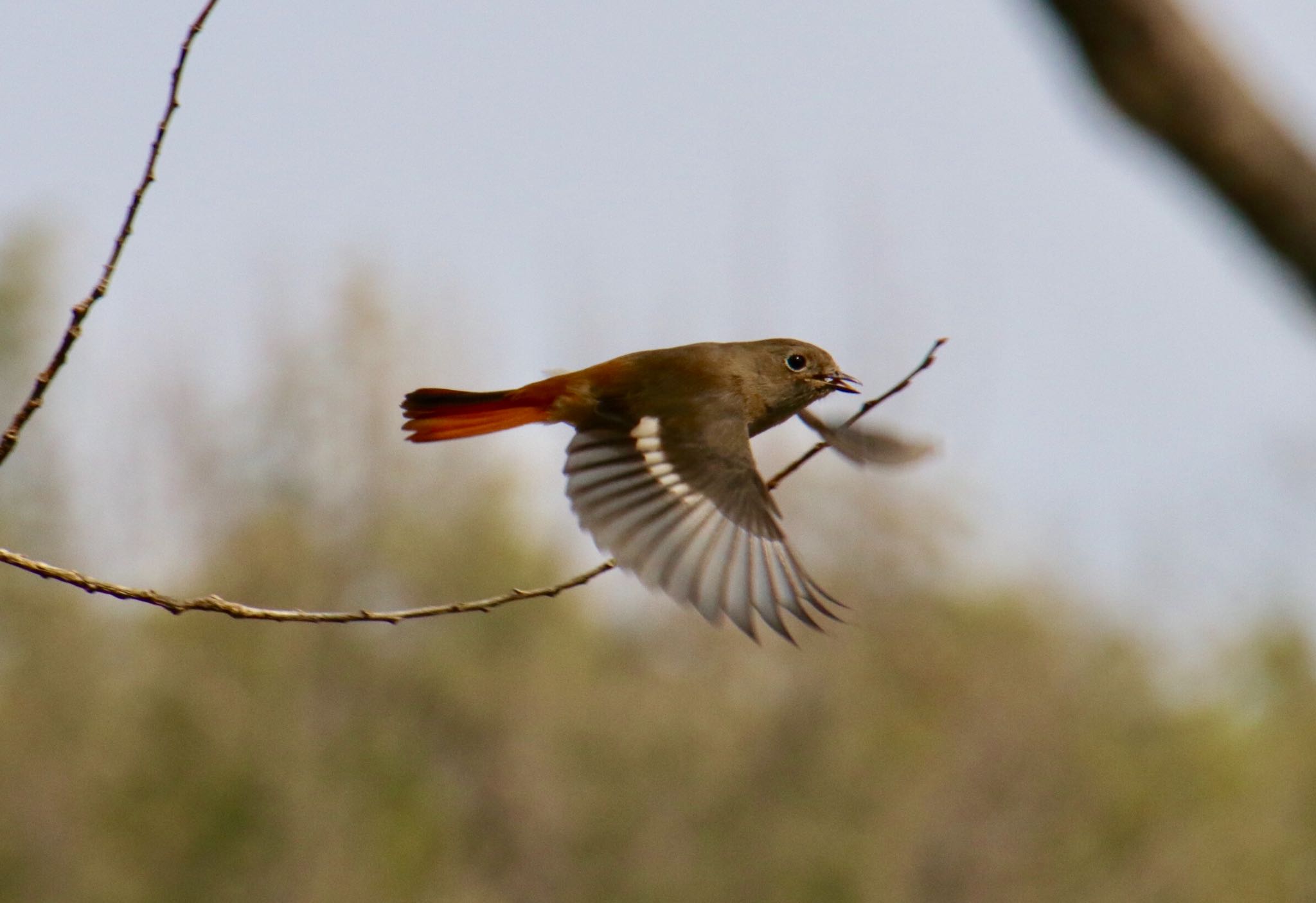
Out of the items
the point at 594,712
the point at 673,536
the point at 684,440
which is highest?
the point at 594,712

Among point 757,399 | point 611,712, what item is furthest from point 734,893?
point 757,399

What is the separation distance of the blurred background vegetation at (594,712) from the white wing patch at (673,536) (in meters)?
33.4

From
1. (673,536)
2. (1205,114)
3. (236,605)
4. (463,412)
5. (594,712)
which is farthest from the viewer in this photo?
(594,712)

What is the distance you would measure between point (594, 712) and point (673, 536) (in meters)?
39.6

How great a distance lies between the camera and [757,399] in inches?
157

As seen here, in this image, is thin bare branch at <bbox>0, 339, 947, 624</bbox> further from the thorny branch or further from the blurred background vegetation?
the blurred background vegetation

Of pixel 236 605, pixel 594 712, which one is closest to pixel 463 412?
pixel 236 605

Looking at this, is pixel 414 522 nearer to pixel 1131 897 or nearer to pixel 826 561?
pixel 826 561

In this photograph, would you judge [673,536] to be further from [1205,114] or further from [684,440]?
[1205,114]

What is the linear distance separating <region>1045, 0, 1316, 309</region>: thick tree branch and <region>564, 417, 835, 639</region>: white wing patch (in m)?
Answer: 1.07

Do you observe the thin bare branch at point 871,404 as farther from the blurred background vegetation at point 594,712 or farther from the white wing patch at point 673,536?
the blurred background vegetation at point 594,712

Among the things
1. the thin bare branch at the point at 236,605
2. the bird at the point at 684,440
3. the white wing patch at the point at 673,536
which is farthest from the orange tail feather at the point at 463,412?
the thin bare branch at the point at 236,605

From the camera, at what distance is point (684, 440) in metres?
3.82

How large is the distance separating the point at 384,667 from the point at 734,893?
10.3 meters
